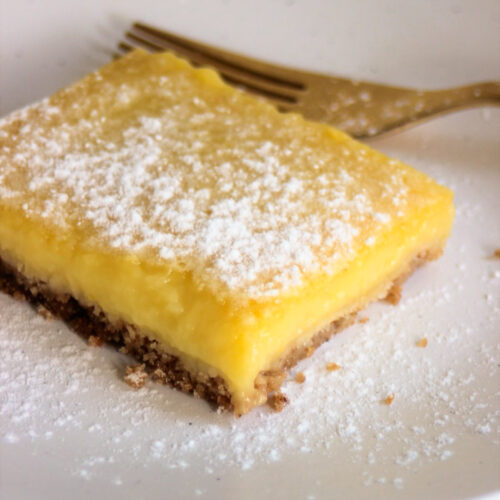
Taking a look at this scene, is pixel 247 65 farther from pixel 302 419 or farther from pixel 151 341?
pixel 302 419

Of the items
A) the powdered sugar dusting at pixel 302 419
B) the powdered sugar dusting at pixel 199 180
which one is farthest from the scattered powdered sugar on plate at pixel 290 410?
the powdered sugar dusting at pixel 199 180

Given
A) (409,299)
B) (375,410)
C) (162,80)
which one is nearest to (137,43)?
(162,80)

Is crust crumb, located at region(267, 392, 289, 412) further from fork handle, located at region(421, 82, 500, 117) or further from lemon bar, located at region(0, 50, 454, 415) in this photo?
fork handle, located at region(421, 82, 500, 117)

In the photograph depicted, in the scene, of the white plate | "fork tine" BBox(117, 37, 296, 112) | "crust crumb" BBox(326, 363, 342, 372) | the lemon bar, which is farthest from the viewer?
"fork tine" BBox(117, 37, 296, 112)

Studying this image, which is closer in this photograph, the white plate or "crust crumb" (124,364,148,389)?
the white plate

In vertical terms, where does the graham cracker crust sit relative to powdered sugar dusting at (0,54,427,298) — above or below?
A: below

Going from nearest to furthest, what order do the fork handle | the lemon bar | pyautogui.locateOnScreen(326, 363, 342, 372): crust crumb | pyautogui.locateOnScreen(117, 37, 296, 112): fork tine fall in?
the lemon bar < pyautogui.locateOnScreen(326, 363, 342, 372): crust crumb < the fork handle < pyautogui.locateOnScreen(117, 37, 296, 112): fork tine

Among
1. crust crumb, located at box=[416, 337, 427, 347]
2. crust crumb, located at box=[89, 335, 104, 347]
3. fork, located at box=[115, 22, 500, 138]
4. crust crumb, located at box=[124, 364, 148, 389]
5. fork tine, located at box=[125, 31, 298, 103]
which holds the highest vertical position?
fork, located at box=[115, 22, 500, 138]

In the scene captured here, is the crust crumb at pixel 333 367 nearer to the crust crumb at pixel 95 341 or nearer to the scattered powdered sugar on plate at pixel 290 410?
the scattered powdered sugar on plate at pixel 290 410

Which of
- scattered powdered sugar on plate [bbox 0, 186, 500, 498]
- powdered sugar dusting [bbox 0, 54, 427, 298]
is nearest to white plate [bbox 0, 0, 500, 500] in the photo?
scattered powdered sugar on plate [bbox 0, 186, 500, 498]
